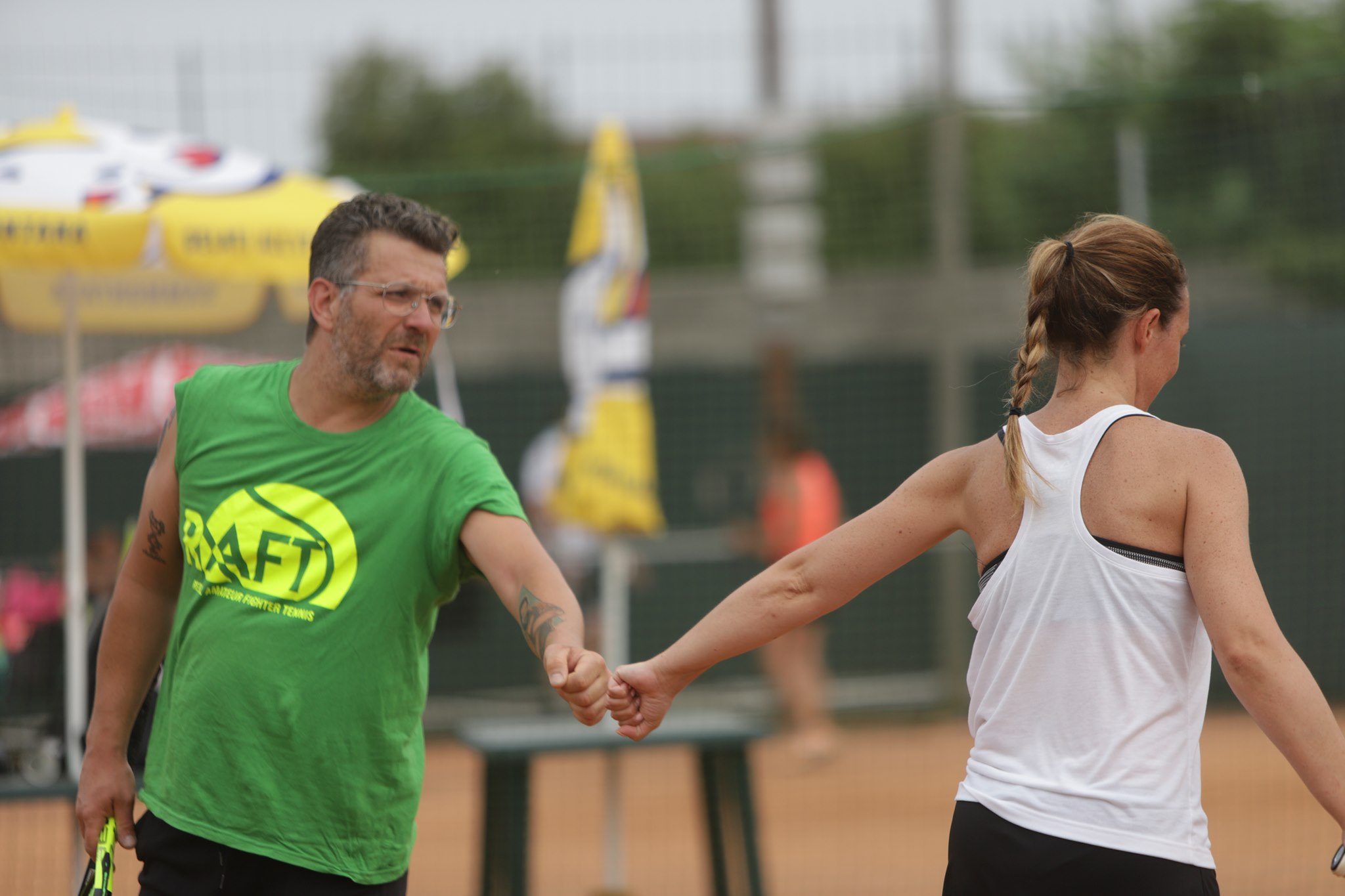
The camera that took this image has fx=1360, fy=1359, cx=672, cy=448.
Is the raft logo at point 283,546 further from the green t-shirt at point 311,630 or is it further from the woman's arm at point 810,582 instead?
the woman's arm at point 810,582

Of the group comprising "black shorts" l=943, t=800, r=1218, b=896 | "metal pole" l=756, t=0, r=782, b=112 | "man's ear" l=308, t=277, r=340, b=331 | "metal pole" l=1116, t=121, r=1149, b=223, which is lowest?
"black shorts" l=943, t=800, r=1218, b=896

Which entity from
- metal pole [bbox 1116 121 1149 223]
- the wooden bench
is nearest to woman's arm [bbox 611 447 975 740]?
the wooden bench

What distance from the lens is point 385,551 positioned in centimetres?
249

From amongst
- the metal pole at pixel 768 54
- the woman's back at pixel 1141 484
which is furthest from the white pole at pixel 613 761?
the metal pole at pixel 768 54

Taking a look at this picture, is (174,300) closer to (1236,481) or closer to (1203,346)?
(1236,481)

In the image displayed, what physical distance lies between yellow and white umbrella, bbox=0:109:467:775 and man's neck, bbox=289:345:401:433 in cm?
189

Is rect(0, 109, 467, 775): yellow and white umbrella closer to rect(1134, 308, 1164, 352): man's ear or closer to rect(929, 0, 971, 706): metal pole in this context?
rect(1134, 308, 1164, 352): man's ear

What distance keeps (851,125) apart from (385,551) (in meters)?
9.71

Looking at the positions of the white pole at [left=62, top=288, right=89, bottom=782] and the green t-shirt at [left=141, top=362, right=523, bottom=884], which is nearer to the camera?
the green t-shirt at [left=141, top=362, right=523, bottom=884]

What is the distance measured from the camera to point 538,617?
7.85ft

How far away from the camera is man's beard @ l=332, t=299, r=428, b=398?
255 centimetres

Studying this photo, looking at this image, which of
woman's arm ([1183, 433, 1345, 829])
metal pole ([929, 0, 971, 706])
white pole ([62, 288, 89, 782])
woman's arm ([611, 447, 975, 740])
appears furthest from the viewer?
metal pole ([929, 0, 971, 706])

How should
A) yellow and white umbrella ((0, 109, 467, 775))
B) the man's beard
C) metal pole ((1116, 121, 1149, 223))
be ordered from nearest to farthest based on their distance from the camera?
the man's beard, yellow and white umbrella ((0, 109, 467, 775)), metal pole ((1116, 121, 1149, 223))

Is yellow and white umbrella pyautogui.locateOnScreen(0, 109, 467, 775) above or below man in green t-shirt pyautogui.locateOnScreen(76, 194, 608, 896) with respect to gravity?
above
